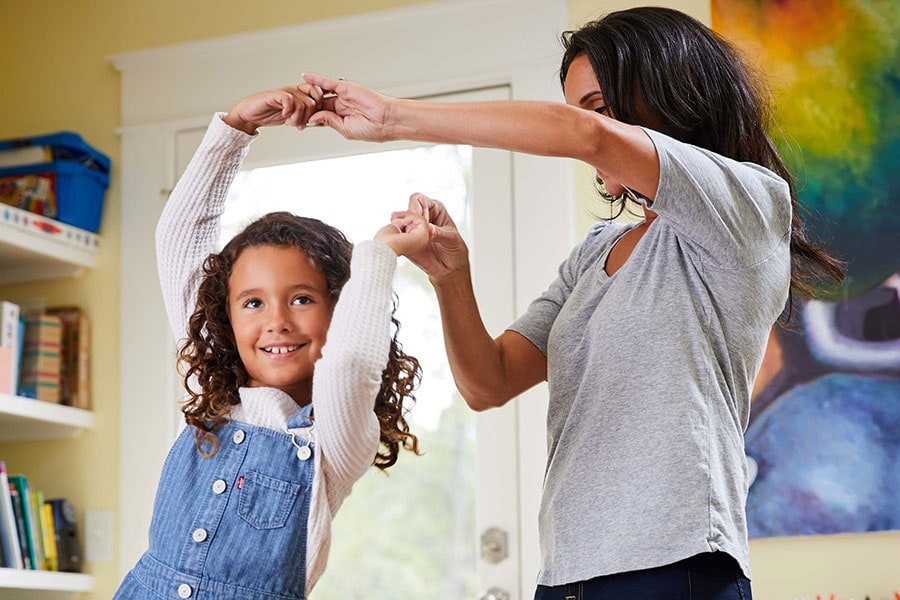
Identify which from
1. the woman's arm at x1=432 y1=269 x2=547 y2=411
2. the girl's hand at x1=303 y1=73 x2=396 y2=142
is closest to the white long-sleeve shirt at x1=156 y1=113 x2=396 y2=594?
the girl's hand at x1=303 y1=73 x2=396 y2=142

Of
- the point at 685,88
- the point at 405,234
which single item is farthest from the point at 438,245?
the point at 685,88

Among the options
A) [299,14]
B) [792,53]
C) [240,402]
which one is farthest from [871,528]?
[299,14]

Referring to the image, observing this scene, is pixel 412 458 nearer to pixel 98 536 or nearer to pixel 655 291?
pixel 98 536

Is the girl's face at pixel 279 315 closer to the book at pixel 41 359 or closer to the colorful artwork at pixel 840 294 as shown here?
the colorful artwork at pixel 840 294

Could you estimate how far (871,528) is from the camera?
2.23 m

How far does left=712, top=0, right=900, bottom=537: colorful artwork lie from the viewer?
7.45 ft

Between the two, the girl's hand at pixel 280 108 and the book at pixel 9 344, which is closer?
the girl's hand at pixel 280 108

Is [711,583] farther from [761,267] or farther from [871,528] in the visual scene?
[871,528]

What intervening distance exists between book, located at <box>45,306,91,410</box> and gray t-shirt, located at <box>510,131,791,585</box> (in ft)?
5.84

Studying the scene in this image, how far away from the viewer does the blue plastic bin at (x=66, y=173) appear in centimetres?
281

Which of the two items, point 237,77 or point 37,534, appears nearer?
point 37,534

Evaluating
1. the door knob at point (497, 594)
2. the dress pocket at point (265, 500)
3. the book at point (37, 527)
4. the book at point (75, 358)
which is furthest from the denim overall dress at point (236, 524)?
the book at point (75, 358)

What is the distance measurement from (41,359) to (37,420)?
5.9 inches

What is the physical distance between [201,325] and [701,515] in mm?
664
